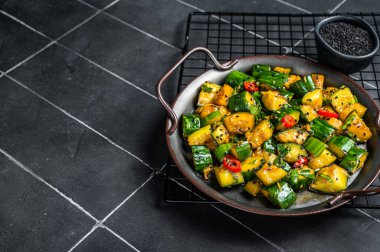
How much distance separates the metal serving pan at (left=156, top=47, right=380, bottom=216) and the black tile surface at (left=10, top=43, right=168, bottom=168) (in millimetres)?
260

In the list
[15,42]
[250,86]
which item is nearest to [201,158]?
[250,86]

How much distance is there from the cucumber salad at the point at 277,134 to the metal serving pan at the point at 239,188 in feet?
0.09

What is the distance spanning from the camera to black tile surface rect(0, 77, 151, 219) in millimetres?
1912

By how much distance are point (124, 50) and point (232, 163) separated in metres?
1.11

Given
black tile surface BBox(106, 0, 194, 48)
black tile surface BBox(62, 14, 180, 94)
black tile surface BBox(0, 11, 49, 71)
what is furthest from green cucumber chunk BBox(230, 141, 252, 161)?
black tile surface BBox(0, 11, 49, 71)

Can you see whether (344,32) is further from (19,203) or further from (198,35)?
(19,203)

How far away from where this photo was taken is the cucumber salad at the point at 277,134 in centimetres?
167

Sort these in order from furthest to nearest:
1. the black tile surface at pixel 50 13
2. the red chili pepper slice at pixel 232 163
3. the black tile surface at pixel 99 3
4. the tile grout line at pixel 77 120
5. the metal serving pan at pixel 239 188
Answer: the black tile surface at pixel 99 3 → the black tile surface at pixel 50 13 → the tile grout line at pixel 77 120 → the red chili pepper slice at pixel 232 163 → the metal serving pan at pixel 239 188

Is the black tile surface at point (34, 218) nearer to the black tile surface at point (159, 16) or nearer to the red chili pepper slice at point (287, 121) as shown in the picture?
the red chili pepper slice at point (287, 121)

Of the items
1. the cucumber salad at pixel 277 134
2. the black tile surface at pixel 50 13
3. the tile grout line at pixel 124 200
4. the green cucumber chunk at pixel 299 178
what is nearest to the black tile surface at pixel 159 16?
the black tile surface at pixel 50 13

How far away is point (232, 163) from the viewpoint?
1.69 meters

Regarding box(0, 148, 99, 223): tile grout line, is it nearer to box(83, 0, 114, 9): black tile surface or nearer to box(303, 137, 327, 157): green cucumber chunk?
box(303, 137, 327, 157): green cucumber chunk

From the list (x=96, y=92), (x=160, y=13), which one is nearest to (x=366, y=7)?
(x=160, y=13)

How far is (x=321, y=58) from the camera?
6.97 feet
